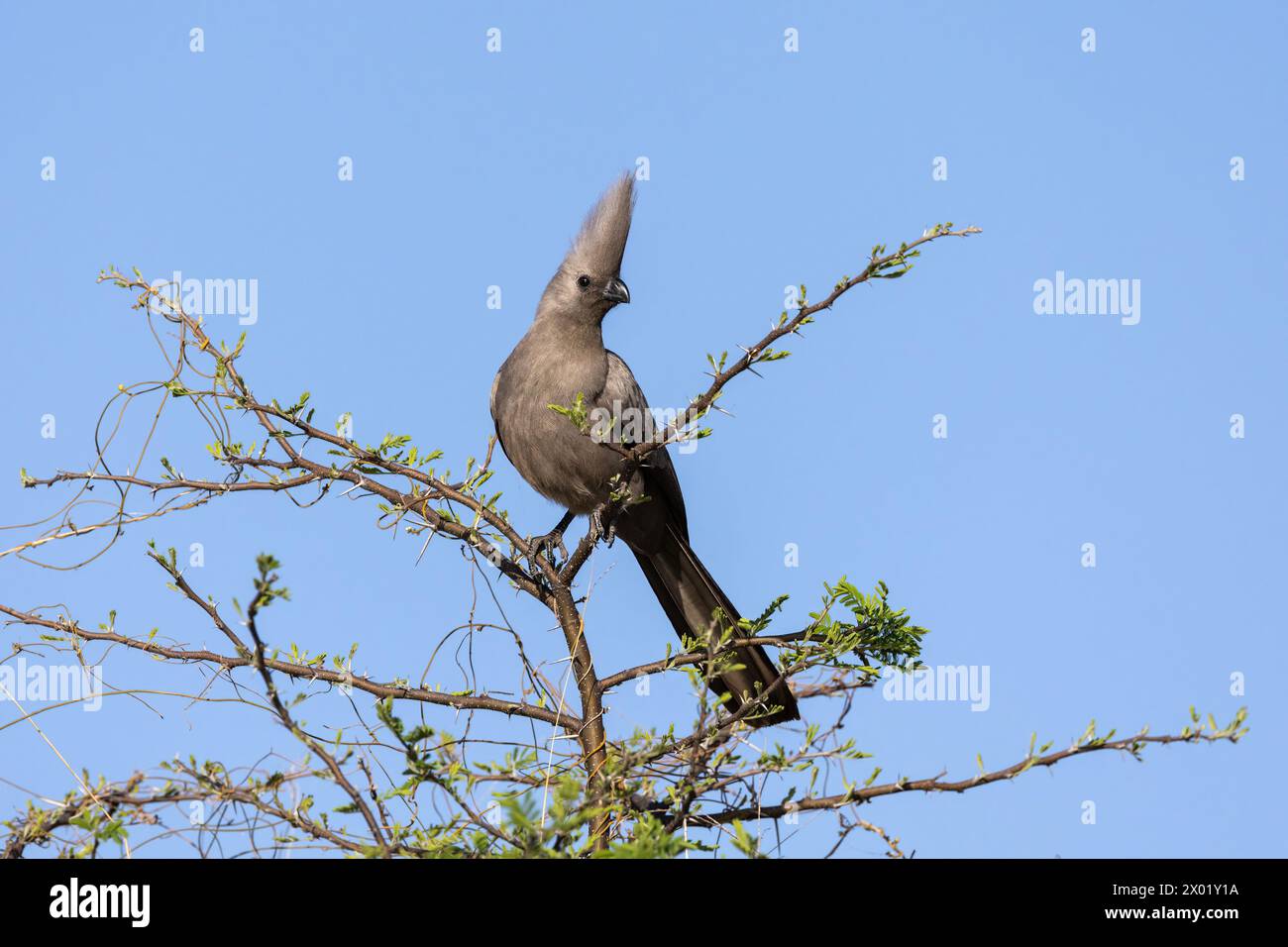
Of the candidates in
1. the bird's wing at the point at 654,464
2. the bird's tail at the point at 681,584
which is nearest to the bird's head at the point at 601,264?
the bird's wing at the point at 654,464

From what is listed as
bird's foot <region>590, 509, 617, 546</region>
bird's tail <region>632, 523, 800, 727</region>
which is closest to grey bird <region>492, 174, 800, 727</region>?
bird's tail <region>632, 523, 800, 727</region>

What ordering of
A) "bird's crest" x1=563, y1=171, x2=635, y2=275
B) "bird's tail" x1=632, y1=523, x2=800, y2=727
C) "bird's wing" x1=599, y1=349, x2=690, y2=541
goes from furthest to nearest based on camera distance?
"bird's crest" x1=563, y1=171, x2=635, y2=275 → "bird's wing" x1=599, y1=349, x2=690, y2=541 → "bird's tail" x1=632, y1=523, x2=800, y2=727

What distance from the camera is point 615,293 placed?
6078mm

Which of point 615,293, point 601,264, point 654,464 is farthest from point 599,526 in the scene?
point 601,264

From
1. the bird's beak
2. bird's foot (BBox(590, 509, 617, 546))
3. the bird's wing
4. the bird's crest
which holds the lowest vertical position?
bird's foot (BBox(590, 509, 617, 546))

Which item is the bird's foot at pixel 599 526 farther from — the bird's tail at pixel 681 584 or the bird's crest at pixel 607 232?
the bird's crest at pixel 607 232

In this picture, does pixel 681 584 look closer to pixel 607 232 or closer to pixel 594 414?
pixel 594 414

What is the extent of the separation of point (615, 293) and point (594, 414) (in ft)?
3.00

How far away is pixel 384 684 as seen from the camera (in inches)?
153

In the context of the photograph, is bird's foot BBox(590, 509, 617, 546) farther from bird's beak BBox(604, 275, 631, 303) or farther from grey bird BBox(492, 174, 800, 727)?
bird's beak BBox(604, 275, 631, 303)

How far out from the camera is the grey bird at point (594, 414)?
5594 mm

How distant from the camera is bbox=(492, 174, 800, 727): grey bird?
559 centimetres
